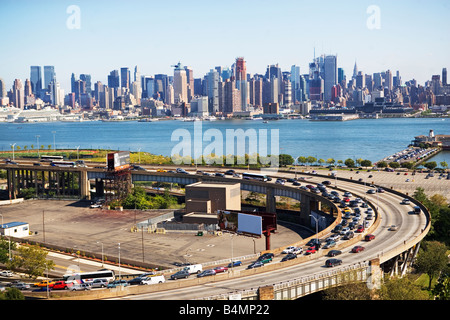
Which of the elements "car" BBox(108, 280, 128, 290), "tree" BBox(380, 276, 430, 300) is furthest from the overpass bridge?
"car" BBox(108, 280, 128, 290)

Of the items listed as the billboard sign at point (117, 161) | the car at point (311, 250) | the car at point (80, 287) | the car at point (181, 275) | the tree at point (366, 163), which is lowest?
the car at point (80, 287)

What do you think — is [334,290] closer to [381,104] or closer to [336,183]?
[336,183]

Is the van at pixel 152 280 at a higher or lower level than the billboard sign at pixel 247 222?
lower

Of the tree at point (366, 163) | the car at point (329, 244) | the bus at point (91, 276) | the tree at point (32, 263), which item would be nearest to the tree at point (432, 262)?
the car at point (329, 244)

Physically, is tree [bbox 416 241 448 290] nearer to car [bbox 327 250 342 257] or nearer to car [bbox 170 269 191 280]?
car [bbox 327 250 342 257]

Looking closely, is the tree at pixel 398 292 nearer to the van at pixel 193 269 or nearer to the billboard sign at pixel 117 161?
the van at pixel 193 269
